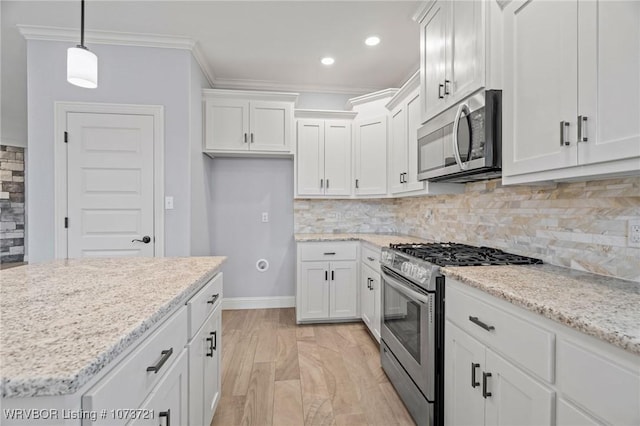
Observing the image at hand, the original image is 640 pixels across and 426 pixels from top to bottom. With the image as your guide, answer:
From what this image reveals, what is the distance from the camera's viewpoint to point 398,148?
300 centimetres

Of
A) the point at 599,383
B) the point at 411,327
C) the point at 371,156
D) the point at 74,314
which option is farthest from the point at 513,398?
the point at 371,156

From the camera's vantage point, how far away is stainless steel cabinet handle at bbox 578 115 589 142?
3.62 feet

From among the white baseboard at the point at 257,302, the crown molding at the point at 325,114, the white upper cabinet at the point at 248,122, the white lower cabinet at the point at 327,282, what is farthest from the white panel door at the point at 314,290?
the crown molding at the point at 325,114

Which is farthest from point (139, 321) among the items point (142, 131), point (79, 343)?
point (142, 131)

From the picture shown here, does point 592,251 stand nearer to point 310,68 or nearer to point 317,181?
point 317,181

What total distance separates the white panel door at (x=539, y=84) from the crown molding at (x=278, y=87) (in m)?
2.49

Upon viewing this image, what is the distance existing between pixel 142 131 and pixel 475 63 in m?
2.74

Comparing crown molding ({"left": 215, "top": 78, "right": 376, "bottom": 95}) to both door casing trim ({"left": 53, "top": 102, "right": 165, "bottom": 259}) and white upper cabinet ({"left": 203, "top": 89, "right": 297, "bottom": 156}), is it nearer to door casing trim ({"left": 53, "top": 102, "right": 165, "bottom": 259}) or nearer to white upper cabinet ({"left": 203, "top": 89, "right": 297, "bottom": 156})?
white upper cabinet ({"left": 203, "top": 89, "right": 297, "bottom": 156})

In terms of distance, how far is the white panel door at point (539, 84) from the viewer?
1162 mm

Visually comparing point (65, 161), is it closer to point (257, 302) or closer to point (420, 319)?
point (257, 302)

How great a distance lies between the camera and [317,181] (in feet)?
11.4

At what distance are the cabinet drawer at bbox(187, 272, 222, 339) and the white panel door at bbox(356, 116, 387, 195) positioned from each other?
209 cm

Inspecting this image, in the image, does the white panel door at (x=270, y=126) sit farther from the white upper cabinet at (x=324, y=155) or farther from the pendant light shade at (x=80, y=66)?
the pendant light shade at (x=80, y=66)

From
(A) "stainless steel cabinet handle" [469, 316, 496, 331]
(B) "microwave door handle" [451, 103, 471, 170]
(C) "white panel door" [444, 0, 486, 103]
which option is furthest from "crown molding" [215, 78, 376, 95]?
(A) "stainless steel cabinet handle" [469, 316, 496, 331]
